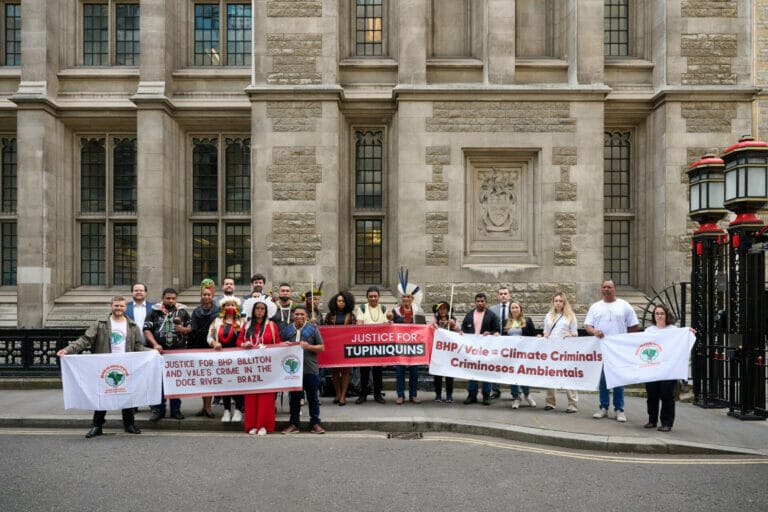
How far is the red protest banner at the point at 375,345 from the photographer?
34.7ft

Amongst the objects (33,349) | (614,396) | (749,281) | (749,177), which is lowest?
(614,396)

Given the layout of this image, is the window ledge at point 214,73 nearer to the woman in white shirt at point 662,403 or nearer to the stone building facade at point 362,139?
the stone building facade at point 362,139

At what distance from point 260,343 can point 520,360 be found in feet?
14.3

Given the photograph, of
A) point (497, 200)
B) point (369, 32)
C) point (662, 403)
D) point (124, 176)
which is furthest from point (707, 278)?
point (124, 176)

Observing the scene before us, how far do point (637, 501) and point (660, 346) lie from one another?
397 cm

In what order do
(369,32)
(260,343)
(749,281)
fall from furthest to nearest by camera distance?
(369,32) < (749,281) < (260,343)

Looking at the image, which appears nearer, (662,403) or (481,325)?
(662,403)

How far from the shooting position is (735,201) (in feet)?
32.6

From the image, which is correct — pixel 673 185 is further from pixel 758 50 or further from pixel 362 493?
pixel 362 493

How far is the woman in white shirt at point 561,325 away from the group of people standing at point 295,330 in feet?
0.06

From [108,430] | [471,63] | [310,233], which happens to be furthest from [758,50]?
[108,430]

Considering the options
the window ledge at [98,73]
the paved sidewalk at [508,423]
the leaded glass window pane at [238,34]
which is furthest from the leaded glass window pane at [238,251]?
the paved sidewalk at [508,423]

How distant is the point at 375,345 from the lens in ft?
35.1

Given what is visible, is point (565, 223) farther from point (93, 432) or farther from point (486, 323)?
point (93, 432)
